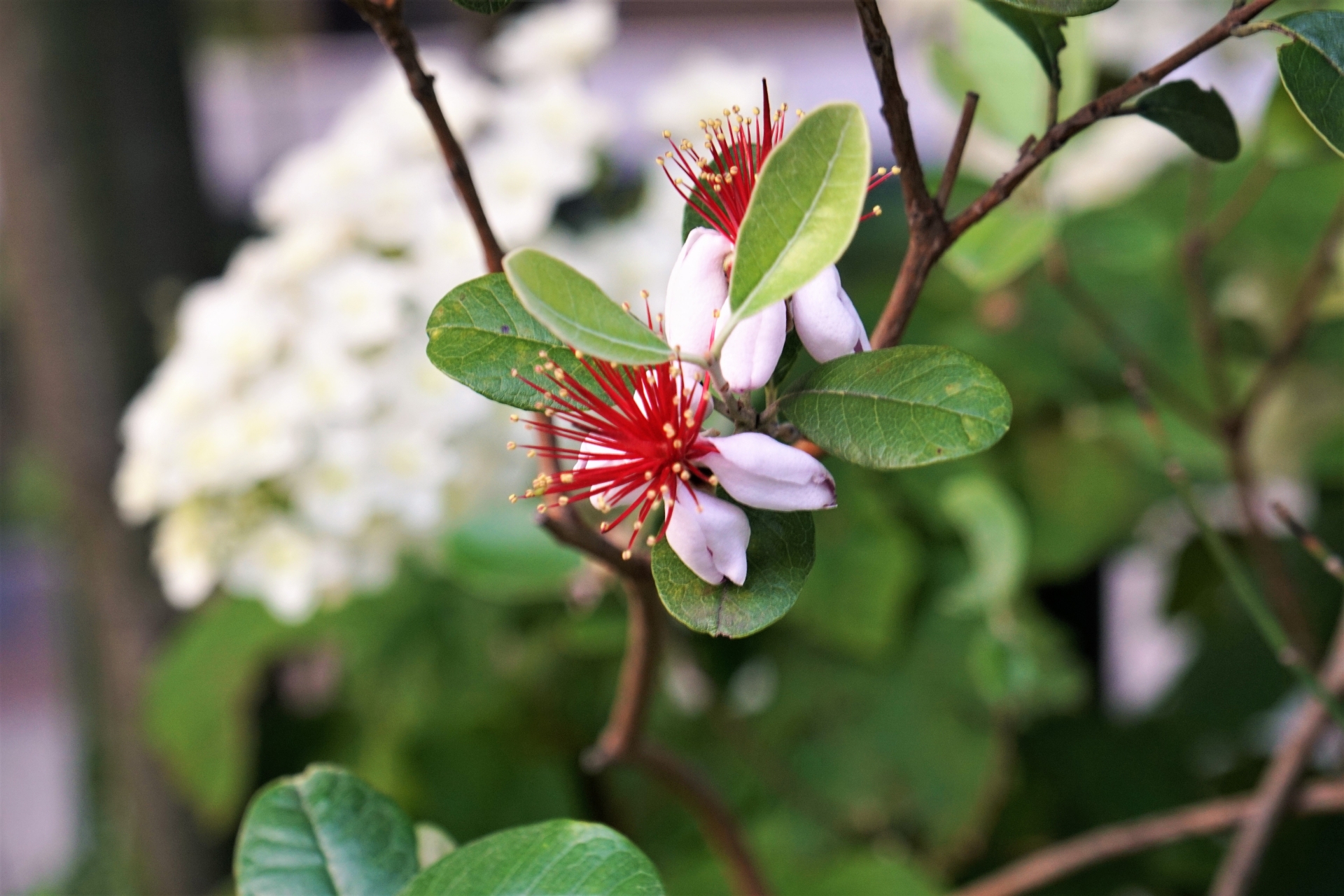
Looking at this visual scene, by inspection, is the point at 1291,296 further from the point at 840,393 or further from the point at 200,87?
the point at 200,87

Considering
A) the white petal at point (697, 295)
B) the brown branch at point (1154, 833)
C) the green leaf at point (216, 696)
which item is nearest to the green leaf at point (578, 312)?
the white petal at point (697, 295)

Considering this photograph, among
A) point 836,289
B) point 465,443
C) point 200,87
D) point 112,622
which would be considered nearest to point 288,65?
point 200,87

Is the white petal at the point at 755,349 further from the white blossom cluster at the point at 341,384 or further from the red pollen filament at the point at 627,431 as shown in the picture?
the white blossom cluster at the point at 341,384

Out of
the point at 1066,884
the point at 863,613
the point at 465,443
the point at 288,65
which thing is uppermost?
the point at 288,65

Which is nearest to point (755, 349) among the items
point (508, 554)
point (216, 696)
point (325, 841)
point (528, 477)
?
point (325, 841)

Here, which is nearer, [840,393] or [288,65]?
[840,393]
